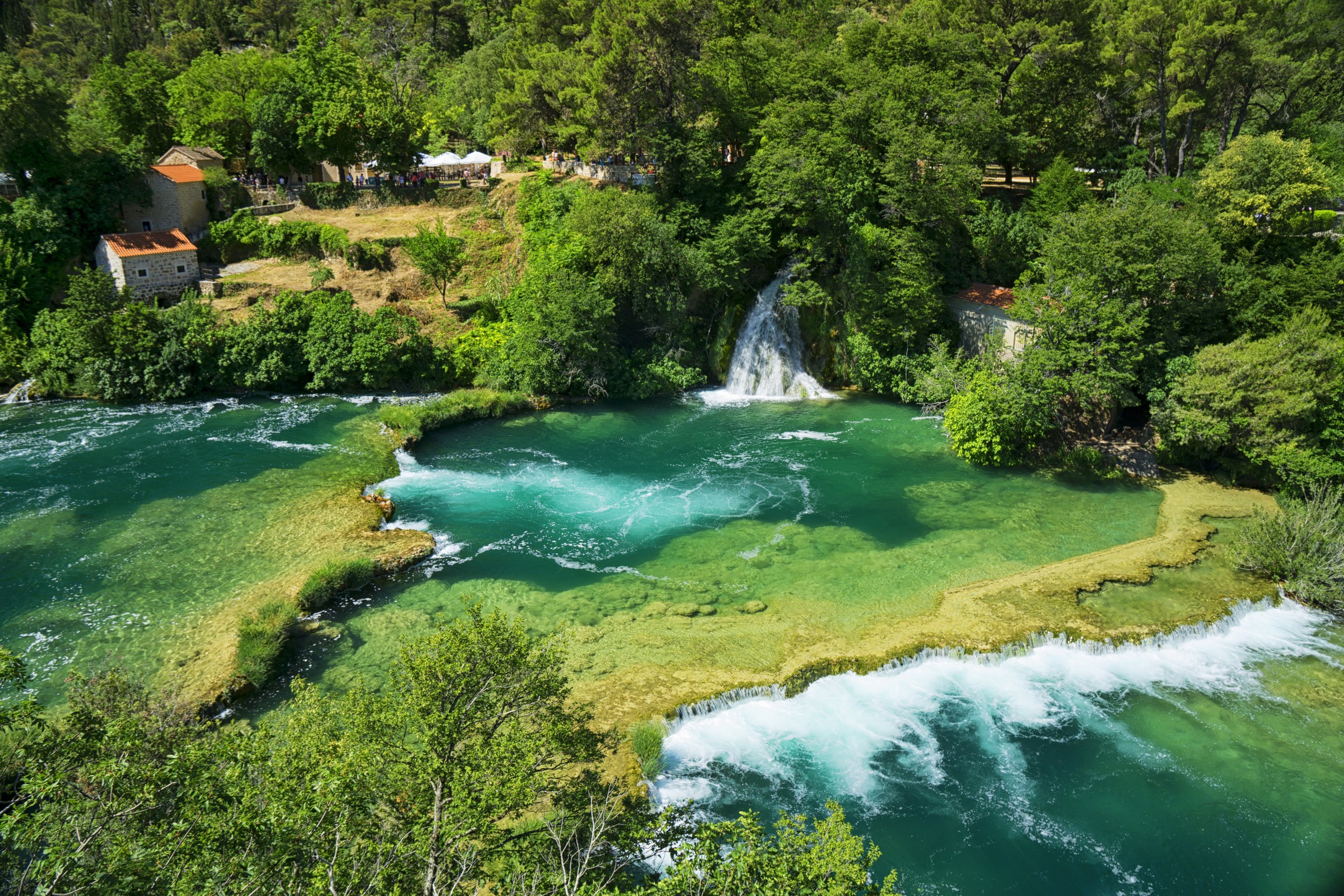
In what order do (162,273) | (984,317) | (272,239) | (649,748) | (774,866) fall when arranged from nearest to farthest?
1. (774,866)
2. (649,748)
3. (984,317)
4. (162,273)
5. (272,239)

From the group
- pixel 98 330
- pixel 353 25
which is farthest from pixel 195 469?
pixel 353 25

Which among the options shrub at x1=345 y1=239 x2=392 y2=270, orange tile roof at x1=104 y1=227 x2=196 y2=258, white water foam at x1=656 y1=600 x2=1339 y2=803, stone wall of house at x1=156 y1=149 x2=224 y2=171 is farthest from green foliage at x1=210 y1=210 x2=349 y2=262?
white water foam at x1=656 y1=600 x2=1339 y2=803

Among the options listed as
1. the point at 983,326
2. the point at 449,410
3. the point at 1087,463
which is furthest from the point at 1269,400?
the point at 449,410

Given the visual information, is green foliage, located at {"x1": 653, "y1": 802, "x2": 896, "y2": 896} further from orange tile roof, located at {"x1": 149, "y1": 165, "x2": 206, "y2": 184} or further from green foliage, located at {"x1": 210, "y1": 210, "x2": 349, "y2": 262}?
orange tile roof, located at {"x1": 149, "y1": 165, "x2": 206, "y2": 184}

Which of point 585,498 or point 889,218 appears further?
point 889,218

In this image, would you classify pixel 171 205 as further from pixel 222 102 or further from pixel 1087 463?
pixel 1087 463

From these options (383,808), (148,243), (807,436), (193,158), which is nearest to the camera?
(383,808)
